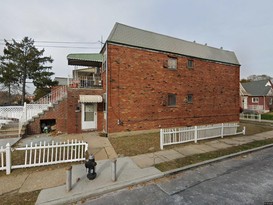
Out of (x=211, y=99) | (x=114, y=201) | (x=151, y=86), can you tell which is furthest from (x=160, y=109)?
(x=114, y=201)

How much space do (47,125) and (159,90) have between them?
929 centimetres

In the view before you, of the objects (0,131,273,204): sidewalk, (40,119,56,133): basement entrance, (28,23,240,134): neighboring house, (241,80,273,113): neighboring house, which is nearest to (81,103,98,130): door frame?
(28,23,240,134): neighboring house

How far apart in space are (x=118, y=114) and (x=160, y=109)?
140 inches

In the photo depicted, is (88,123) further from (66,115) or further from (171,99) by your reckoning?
(171,99)

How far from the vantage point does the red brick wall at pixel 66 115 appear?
36.1 feet

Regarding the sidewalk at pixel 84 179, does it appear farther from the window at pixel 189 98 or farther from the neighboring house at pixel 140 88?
the window at pixel 189 98

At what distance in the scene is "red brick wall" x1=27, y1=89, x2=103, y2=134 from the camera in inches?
434

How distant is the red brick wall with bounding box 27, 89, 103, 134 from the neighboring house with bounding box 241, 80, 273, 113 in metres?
33.4

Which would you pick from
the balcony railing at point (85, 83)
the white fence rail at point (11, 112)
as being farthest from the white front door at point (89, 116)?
the white fence rail at point (11, 112)

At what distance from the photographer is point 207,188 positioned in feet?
13.9

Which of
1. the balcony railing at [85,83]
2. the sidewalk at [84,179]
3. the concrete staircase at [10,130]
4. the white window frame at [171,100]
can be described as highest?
the balcony railing at [85,83]

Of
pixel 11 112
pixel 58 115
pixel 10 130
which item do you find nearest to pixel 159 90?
pixel 58 115

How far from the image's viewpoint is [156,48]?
462 inches

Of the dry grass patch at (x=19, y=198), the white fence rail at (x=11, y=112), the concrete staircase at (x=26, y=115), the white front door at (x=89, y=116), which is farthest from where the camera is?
the white fence rail at (x=11, y=112)
